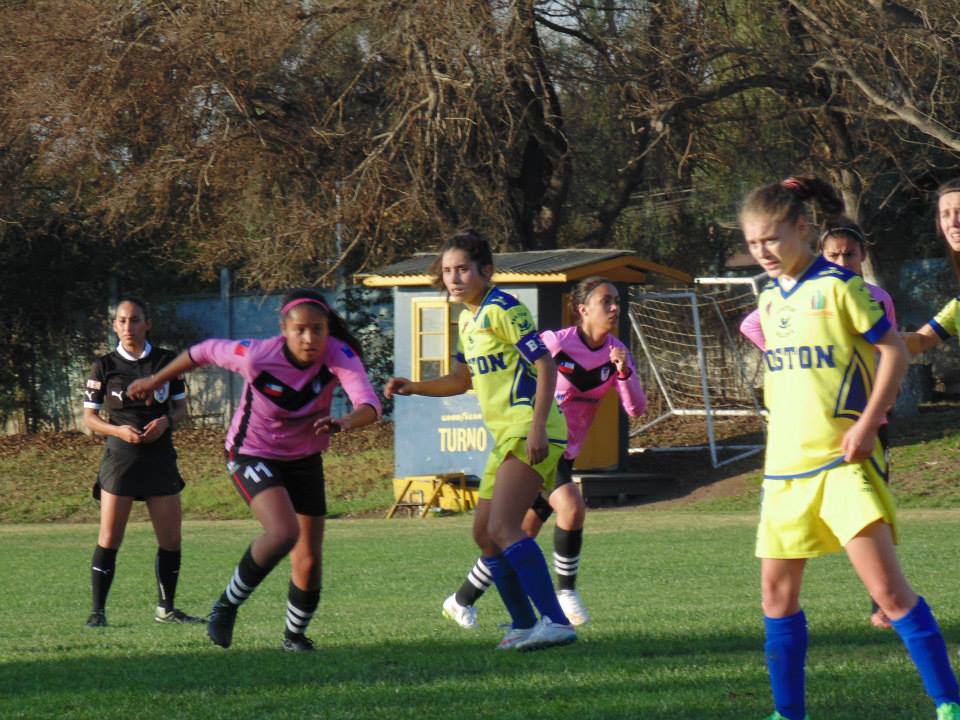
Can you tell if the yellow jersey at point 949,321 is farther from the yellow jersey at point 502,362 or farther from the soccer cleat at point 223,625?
the soccer cleat at point 223,625

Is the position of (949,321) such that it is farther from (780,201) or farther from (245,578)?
(245,578)

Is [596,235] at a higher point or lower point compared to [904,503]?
higher

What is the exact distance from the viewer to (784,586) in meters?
5.03

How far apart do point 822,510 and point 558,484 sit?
3.68m

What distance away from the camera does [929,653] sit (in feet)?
15.8

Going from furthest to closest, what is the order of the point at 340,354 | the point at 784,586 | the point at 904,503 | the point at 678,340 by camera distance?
1. the point at 678,340
2. the point at 904,503
3. the point at 340,354
4. the point at 784,586

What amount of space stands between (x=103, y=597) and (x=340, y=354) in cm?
311

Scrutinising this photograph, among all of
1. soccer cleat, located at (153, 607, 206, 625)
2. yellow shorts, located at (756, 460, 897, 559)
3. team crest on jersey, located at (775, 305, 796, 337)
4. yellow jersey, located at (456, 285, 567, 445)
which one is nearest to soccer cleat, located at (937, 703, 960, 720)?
yellow shorts, located at (756, 460, 897, 559)

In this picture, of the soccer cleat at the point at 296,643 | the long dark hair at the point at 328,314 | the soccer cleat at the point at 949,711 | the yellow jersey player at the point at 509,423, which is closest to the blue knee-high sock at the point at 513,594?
the yellow jersey player at the point at 509,423

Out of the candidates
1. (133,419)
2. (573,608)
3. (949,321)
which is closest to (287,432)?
(573,608)

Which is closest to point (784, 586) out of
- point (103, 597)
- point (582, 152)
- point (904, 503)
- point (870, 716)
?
point (870, 716)

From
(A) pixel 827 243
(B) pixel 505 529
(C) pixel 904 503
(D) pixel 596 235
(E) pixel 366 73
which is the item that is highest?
(E) pixel 366 73

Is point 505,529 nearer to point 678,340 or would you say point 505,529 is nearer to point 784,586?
point 784,586

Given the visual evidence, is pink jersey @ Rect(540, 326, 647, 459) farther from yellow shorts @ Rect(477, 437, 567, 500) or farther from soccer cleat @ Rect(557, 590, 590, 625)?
yellow shorts @ Rect(477, 437, 567, 500)
